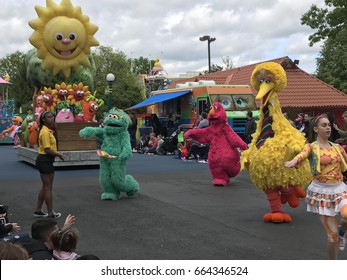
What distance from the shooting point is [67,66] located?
15266 mm

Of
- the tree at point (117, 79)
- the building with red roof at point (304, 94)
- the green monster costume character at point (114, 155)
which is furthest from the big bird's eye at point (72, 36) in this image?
the tree at point (117, 79)

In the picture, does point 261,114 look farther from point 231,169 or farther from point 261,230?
point 231,169

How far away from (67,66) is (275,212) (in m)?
9.96

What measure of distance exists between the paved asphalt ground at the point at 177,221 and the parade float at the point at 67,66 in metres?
2.14

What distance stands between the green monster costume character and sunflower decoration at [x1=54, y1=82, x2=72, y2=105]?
17.8ft

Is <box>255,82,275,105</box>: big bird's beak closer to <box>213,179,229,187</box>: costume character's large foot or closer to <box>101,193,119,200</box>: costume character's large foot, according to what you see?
<box>101,193,119,200</box>: costume character's large foot

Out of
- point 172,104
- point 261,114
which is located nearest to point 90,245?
point 261,114

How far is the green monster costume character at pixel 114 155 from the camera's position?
356 inches

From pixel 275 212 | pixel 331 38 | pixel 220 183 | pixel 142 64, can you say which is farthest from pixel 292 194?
pixel 142 64

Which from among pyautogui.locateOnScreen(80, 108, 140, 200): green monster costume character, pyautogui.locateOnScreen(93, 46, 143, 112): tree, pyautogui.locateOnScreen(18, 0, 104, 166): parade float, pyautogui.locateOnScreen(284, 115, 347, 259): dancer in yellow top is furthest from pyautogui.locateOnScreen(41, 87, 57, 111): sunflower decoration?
pyautogui.locateOnScreen(93, 46, 143, 112): tree

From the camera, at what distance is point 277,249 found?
5609mm

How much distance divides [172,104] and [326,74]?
37.4 ft

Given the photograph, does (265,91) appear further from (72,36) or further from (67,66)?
(67,66)

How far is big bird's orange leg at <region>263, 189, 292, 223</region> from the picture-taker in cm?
704
